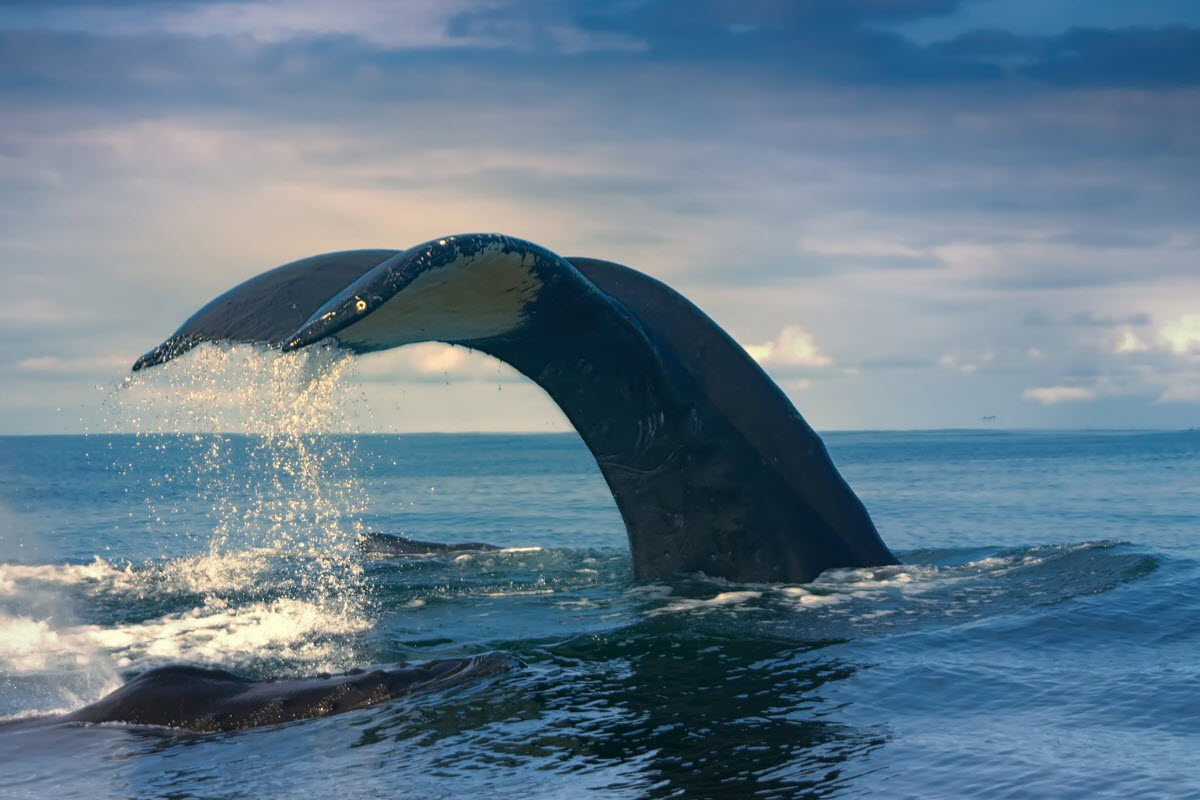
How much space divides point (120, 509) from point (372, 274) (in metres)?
39.2

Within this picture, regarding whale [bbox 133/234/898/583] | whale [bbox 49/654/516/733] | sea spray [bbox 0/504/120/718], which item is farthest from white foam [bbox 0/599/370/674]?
whale [bbox 133/234/898/583]

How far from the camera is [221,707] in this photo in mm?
7281

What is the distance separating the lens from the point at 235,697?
24.3 feet

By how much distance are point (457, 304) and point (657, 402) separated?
8.35 feet

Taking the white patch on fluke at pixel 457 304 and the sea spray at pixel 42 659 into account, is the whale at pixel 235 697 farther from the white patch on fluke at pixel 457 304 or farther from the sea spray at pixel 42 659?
the white patch on fluke at pixel 457 304

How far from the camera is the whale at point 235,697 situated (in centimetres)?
723

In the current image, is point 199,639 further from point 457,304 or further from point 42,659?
point 457,304

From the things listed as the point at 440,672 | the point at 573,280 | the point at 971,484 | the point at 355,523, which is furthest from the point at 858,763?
the point at 971,484

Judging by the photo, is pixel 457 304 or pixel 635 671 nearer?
pixel 457 304

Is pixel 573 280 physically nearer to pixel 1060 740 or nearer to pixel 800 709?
pixel 800 709

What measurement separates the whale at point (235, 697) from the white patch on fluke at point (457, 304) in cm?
211

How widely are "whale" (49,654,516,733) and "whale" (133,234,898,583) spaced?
205cm

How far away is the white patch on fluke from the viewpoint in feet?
22.5

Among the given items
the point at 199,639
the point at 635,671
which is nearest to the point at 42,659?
the point at 199,639
